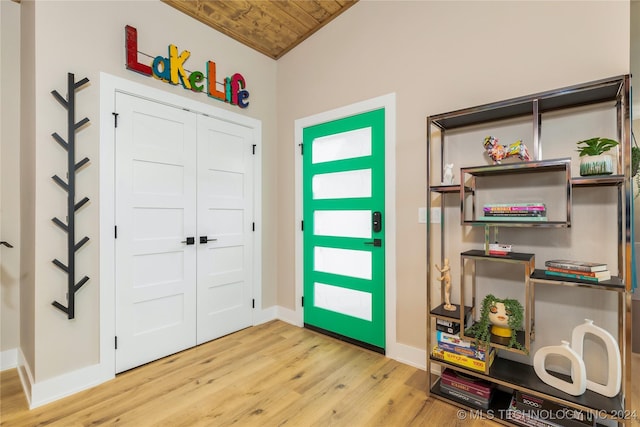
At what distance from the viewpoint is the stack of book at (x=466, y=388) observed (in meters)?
1.82

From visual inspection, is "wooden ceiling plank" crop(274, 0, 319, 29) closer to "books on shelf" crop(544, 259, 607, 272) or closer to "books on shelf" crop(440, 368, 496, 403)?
Result: "books on shelf" crop(544, 259, 607, 272)

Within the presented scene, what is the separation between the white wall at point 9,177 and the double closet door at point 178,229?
881mm

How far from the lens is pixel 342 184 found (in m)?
2.88

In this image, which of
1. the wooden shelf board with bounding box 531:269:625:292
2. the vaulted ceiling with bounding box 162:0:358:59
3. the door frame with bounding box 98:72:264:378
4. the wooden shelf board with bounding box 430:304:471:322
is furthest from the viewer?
the vaulted ceiling with bounding box 162:0:358:59

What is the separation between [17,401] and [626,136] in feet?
12.6

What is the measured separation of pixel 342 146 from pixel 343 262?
1110 millimetres

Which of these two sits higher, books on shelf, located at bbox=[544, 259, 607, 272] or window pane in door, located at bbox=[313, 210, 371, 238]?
window pane in door, located at bbox=[313, 210, 371, 238]

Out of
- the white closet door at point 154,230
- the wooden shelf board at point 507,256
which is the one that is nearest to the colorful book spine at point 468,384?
the wooden shelf board at point 507,256

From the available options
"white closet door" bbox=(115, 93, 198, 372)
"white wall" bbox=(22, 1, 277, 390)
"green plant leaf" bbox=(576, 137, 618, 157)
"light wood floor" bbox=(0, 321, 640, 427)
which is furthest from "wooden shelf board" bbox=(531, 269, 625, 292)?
"white wall" bbox=(22, 1, 277, 390)

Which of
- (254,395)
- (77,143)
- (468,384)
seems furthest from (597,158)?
(77,143)

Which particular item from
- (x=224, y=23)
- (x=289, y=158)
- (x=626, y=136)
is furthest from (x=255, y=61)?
(x=626, y=136)

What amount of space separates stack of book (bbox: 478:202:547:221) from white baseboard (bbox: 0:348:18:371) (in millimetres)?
3631

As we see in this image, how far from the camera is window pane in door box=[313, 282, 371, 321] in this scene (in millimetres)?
2707

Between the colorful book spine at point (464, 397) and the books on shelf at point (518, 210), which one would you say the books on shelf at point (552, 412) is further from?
the books on shelf at point (518, 210)
